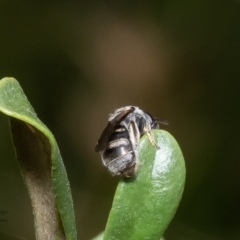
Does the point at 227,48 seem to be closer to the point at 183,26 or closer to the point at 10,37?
the point at 183,26

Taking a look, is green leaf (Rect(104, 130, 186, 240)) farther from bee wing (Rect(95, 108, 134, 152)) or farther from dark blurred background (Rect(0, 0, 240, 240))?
dark blurred background (Rect(0, 0, 240, 240))

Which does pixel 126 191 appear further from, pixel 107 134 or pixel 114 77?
pixel 114 77

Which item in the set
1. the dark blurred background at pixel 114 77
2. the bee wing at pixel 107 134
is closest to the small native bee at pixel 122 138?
the bee wing at pixel 107 134

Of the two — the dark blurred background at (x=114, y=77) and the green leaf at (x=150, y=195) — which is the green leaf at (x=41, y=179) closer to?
the green leaf at (x=150, y=195)

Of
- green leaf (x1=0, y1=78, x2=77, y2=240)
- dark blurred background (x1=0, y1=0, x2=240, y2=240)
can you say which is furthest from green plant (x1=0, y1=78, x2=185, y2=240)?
dark blurred background (x1=0, y1=0, x2=240, y2=240)

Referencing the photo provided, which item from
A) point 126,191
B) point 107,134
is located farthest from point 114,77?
point 126,191
